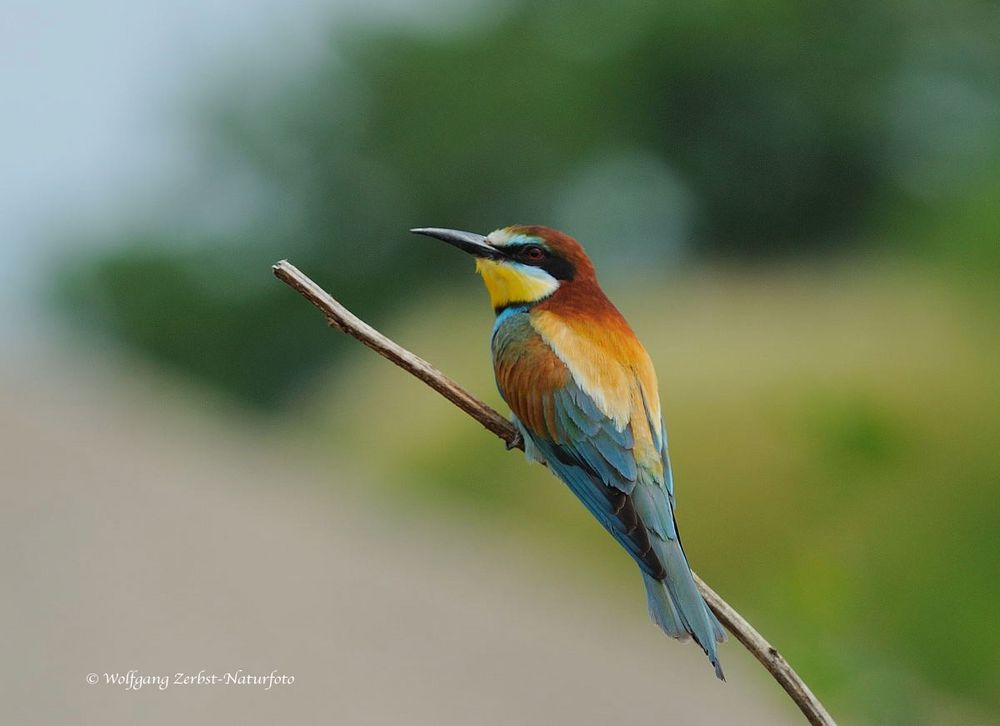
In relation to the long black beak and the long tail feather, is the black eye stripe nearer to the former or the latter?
the long black beak

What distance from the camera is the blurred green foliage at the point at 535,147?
64.0ft

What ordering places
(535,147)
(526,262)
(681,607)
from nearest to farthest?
(681,607)
(526,262)
(535,147)

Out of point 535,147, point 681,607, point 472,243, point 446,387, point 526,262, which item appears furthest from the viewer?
point 535,147

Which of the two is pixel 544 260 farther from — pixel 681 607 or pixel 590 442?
pixel 681 607

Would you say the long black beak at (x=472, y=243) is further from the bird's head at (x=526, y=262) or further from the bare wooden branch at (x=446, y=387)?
the bare wooden branch at (x=446, y=387)

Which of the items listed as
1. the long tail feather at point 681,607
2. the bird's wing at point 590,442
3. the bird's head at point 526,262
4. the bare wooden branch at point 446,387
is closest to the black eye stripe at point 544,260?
the bird's head at point 526,262

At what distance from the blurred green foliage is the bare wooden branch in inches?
620

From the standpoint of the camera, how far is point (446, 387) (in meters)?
2.04

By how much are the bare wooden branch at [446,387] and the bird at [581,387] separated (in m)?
0.11

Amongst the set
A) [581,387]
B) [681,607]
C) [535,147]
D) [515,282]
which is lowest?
[535,147]

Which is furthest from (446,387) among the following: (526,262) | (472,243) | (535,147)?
(535,147)

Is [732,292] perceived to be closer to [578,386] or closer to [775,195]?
[775,195]

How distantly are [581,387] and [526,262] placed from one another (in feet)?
0.83

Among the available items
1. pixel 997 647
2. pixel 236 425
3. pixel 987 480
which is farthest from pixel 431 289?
pixel 997 647
